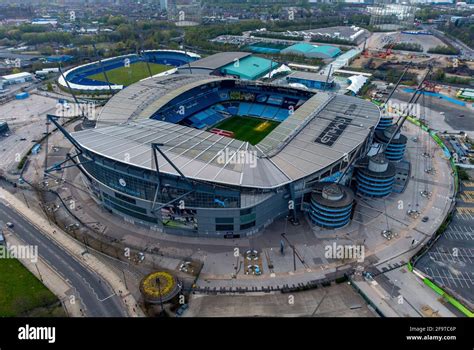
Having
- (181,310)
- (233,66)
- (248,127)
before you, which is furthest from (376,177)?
(233,66)

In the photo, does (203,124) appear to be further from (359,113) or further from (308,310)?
(308,310)

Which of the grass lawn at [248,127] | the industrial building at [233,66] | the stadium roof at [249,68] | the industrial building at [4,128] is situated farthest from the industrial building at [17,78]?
the grass lawn at [248,127]

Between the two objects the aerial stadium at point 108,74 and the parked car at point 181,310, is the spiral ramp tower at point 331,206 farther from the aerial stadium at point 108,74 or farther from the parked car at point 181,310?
the aerial stadium at point 108,74

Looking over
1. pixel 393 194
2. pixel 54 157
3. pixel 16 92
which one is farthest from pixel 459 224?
pixel 16 92

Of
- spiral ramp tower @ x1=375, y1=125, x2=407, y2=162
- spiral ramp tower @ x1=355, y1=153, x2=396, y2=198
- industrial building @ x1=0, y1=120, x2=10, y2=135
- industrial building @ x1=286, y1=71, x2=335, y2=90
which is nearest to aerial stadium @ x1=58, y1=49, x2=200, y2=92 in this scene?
industrial building @ x1=0, y1=120, x2=10, y2=135

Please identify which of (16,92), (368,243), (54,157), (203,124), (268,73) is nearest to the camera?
(368,243)
